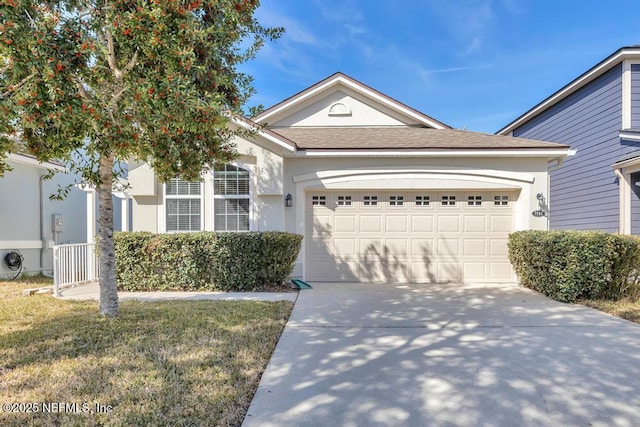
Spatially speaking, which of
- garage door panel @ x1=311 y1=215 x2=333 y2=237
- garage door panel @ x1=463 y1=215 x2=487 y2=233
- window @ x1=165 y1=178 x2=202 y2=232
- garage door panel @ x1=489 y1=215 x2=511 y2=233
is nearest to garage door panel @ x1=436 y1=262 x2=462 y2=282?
garage door panel @ x1=463 y1=215 x2=487 y2=233

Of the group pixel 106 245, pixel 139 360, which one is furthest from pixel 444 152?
pixel 139 360

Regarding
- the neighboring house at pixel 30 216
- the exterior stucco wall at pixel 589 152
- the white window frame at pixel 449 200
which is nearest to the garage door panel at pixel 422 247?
the white window frame at pixel 449 200

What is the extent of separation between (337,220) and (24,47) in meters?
6.57

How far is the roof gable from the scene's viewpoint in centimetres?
1116

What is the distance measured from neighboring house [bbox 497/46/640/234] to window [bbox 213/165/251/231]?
1021 centimetres

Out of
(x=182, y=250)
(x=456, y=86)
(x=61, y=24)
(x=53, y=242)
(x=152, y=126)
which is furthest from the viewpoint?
(x=456, y=86)

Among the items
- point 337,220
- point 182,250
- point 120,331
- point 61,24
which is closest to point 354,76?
point 337,220

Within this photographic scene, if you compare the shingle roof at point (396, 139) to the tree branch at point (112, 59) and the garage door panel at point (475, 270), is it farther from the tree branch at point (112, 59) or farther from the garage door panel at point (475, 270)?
the tree branch at point (112, 59)

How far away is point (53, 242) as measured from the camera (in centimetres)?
1095

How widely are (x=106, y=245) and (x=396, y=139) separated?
285 inches

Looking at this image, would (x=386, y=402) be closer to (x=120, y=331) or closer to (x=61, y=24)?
(x=120, y=331)

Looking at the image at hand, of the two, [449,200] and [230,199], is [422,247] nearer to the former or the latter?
[449,200]

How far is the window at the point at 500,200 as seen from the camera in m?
8.69

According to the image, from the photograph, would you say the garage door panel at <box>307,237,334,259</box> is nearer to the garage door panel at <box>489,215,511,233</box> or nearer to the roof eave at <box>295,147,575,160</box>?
the roof eave at <box>295,147,575,160</box>
